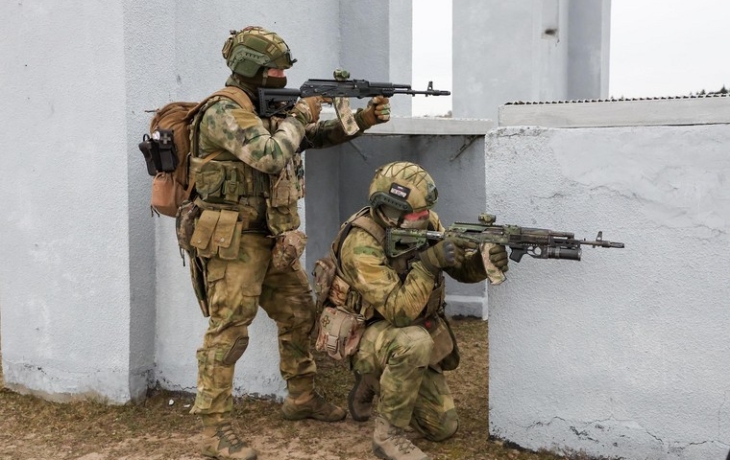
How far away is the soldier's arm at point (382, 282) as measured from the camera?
3.85m

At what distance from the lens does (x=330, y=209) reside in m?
7.44

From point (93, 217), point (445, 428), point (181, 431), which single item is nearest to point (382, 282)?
point (445, 428)

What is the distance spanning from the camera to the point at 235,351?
4207mm

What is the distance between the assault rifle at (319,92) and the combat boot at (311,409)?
6.01 ft

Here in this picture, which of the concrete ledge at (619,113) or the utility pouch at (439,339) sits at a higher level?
the concrete ledge at (619,113)

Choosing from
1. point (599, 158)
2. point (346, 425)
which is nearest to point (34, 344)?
point (346, 425)

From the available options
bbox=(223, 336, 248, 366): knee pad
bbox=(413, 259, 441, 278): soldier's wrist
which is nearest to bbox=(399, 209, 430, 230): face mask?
bbox=(413, 259, 441, 278): soldier's wrist

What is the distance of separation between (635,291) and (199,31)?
150 inches

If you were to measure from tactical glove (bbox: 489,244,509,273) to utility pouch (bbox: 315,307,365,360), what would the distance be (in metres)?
0.84

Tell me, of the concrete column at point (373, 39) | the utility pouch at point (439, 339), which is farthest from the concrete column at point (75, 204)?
the concrete column at point (373, 39)

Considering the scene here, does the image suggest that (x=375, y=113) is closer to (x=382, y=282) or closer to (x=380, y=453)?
(x=382, y=282)

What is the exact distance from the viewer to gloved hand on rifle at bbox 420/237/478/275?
3.74m

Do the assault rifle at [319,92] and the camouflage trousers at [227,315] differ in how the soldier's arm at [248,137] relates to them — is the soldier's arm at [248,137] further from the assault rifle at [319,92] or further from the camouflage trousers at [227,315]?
the camouflage trousers at [227,315]

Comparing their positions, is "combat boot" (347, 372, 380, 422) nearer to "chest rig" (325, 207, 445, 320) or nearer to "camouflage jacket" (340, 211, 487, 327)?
"chest rig" (325, 207, 445, 320)
